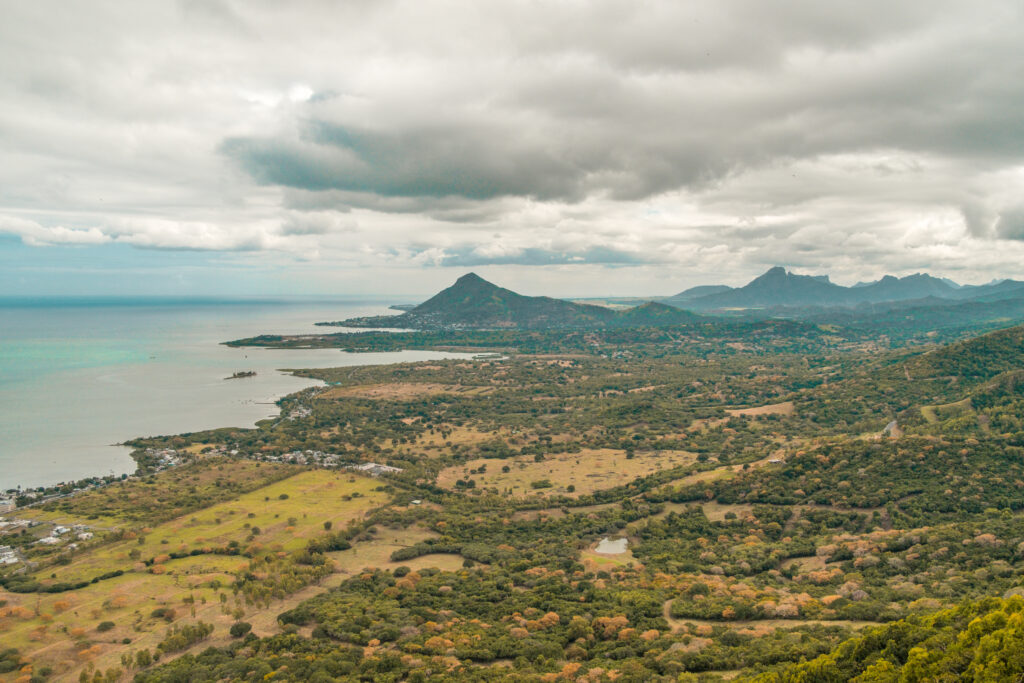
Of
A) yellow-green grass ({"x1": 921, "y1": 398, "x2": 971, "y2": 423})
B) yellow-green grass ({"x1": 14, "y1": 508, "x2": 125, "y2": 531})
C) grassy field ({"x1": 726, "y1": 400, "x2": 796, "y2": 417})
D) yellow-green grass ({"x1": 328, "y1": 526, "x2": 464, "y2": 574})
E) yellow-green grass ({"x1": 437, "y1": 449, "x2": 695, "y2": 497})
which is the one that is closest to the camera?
yellow-green grass ({"x1": 328, "y1": 526, "x2": 464, "y2": 574})

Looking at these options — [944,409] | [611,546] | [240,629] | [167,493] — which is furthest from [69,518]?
[944,409]

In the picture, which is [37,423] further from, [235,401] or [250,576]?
[250,576]

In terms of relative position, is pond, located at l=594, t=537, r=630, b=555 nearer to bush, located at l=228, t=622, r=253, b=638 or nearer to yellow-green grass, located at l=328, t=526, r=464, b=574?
yellow-green grass, located at l=328, t=526, r=464, b=574

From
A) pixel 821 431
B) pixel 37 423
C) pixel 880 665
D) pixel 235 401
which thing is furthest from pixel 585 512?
pixel 37 423

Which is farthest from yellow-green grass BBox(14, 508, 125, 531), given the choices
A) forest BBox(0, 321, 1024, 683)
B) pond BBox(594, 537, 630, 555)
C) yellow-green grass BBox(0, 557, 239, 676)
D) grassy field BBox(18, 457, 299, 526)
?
pond BBox(594, 537, 630, 555)

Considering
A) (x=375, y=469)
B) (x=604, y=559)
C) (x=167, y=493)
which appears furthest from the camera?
(x=375, y=469)

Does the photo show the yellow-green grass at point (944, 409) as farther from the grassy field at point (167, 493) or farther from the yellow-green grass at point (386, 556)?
the grassy field at point (167, 493)

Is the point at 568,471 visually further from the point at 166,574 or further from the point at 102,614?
the point at 102,614
